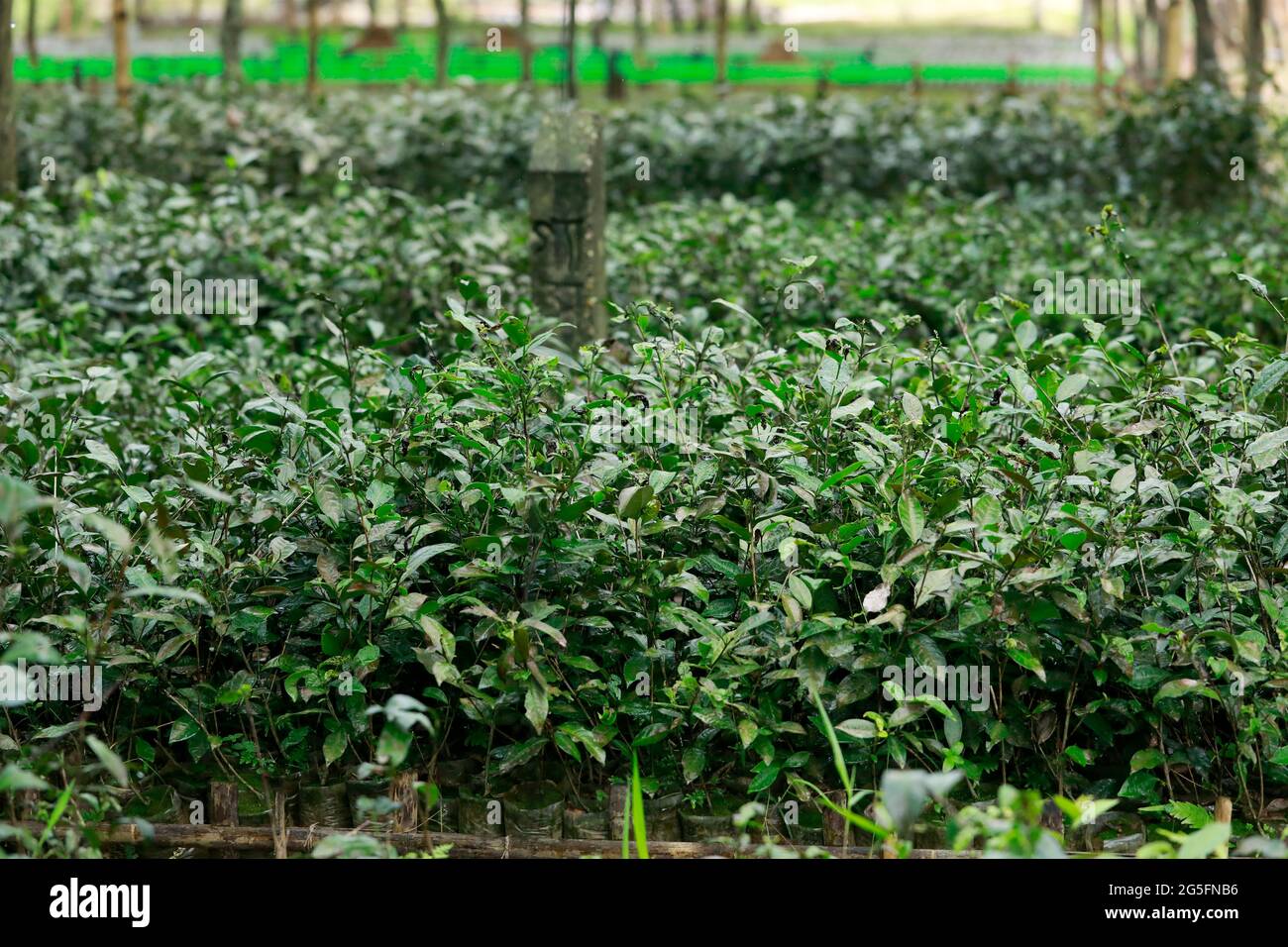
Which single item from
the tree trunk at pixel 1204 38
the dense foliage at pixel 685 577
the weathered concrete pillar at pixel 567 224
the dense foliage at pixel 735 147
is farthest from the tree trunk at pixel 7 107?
the tree trunk at pixel 1204 38

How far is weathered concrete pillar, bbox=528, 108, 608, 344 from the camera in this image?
5.68 metres

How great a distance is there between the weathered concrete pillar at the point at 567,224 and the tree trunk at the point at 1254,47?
21.8 feet

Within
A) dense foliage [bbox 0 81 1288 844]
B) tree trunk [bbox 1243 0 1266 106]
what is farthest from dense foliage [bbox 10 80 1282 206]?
dense foliage [bbox 0 81 1288 844]

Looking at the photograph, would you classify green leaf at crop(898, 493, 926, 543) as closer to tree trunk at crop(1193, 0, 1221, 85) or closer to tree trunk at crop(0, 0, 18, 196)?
tree trunk at crop(0, 0, 18, 196)

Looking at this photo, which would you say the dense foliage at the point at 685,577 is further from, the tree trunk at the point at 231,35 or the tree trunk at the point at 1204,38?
the tree trunk at the point at 231,35

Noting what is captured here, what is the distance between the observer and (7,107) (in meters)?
7.43

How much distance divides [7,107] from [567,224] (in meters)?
3.58

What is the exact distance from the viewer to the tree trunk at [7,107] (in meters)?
7.25

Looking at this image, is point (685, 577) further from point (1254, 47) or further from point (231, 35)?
point (231, 35)

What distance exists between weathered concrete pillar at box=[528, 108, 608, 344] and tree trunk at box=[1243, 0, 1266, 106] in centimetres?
666

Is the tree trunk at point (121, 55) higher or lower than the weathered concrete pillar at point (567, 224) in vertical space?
higher

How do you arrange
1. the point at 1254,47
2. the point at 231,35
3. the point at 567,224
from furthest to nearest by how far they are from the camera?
the point at 231,35 → the point at 1254,47 → the point at 567,224

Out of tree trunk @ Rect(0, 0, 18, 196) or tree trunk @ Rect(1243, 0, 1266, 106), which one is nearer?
tree trunk @ Rect(0, 0, 18, 196)

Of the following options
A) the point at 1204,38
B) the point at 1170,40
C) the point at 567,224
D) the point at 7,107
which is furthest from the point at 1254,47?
the point at 7,107
